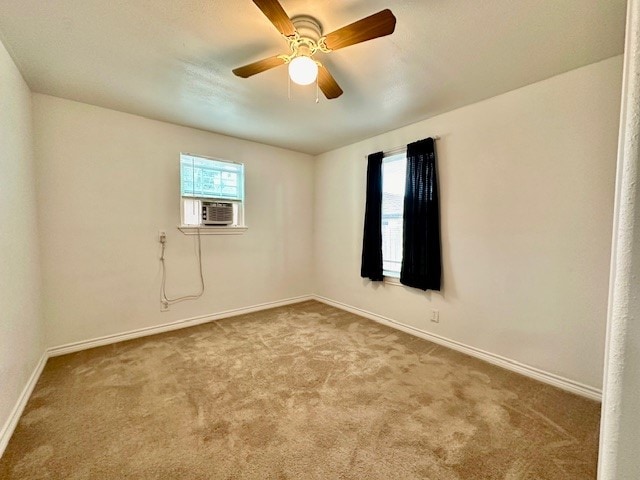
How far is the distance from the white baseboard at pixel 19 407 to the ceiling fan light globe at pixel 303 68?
2676 millimetres

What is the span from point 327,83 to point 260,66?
0.46 meters

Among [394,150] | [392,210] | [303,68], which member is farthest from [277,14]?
[392,210]

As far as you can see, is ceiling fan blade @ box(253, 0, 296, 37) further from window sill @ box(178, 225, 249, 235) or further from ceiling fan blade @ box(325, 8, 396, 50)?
window sill @ box(178, 225, 249, 235)

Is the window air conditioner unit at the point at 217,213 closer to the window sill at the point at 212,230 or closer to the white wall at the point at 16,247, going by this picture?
the window sill at the point at 212,230

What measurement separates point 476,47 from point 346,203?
2.40 m

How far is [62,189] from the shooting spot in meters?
2.63

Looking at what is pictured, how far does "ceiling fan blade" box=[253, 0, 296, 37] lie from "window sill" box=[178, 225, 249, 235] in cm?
251

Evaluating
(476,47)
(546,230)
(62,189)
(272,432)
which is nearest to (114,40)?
(62,189)

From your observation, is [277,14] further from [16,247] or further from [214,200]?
[214,200]

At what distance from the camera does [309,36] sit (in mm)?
1692

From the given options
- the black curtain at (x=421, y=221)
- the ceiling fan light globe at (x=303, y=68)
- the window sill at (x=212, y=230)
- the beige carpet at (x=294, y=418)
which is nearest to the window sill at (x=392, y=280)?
the black curtain at (x=421, y=221)

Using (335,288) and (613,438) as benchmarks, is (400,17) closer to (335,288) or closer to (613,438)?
(613,438)

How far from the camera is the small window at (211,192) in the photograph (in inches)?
132

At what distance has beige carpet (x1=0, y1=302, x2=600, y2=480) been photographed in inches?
56.4
